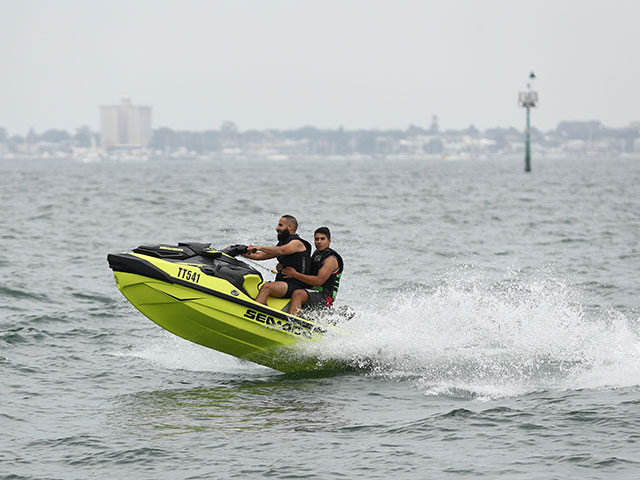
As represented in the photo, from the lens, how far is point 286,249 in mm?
11172

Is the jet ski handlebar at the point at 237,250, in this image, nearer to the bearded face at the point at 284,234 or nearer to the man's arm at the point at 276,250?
the man's arm at the point at 276,250

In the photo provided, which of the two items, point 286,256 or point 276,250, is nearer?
point 276,250

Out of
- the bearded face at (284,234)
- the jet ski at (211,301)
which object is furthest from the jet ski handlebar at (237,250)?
the bearded face at (284,234)

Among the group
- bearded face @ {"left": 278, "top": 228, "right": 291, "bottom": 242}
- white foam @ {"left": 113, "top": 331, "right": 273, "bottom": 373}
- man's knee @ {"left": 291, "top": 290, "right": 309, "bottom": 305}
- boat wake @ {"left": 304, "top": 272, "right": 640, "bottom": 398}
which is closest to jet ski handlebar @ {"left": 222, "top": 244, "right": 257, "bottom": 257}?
bearded face @ {"left": 278, "top": 228, "right": 291, "bottom": 242}

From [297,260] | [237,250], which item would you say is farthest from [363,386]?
[237,250]

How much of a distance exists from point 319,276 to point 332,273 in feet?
0.63

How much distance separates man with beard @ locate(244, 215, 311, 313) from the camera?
11.2 meters

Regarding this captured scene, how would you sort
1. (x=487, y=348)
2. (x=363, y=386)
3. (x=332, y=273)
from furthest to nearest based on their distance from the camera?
(x=487, y=348) → (x=332, y=273) → (x=363, y=386)

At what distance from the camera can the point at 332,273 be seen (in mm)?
11406

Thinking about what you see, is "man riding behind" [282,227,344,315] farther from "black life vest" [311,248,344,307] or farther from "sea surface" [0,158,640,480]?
"sea surface" [0,158,640,480]

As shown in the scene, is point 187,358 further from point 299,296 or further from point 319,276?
point 319,276

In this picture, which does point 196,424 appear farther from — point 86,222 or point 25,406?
point 86,222

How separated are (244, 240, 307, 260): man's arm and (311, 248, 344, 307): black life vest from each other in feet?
0.75

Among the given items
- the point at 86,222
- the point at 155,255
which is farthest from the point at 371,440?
the point at 86,222
